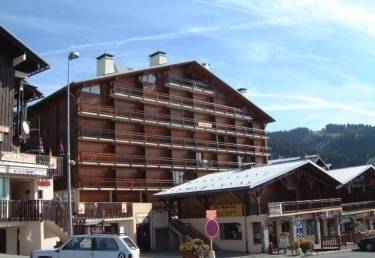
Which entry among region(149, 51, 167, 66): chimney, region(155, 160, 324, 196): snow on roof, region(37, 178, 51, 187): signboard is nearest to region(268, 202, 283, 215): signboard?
region(155, 160, 324, 196): snow on roof

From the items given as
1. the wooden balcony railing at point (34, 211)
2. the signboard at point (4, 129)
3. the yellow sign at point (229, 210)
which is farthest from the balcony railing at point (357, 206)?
the signboard at point (4, 129)

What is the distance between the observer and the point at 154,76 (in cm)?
5984

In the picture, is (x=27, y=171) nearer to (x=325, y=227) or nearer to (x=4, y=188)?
(x=4, y=188)

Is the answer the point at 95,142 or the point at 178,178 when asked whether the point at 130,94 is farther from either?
the point at 178,178

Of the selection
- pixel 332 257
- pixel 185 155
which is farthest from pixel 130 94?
pixel 332 257

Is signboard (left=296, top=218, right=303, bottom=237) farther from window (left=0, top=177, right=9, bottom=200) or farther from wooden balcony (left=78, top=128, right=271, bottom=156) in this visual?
window (left=0, top=177, right=9, bottom=200)

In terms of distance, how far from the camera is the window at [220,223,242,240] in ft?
144

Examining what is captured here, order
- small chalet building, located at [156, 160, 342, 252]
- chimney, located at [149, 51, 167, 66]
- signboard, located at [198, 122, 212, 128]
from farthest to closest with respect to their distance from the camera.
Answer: signboard, located at [198, 122, 212, 128] < chimney, located at [149, 51, 167, 66] < small chalet building, located at [156, 160, 342, 252]

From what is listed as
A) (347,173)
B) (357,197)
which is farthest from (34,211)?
(357,197)

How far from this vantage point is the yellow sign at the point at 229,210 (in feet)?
144

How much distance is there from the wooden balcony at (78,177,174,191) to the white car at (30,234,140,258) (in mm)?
29300

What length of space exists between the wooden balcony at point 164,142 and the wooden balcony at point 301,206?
57.2 feet

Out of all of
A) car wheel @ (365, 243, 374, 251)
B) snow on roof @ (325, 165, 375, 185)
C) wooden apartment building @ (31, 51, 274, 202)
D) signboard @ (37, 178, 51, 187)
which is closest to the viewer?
signboard @ (37, 178, 51, 187)

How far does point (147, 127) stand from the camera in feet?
191
